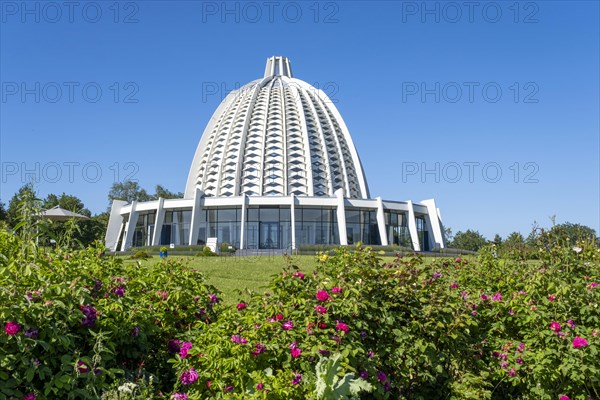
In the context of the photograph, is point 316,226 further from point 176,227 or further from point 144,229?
point 144,229

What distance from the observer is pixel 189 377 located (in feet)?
14.8

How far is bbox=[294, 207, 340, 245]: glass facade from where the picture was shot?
1822 inches

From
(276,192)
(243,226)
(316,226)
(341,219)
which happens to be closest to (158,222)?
(243,226)

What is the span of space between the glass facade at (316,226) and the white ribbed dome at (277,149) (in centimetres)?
1124

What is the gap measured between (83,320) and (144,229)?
47499mm

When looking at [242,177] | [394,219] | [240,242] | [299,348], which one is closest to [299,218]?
[240,242]

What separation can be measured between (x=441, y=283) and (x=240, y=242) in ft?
131

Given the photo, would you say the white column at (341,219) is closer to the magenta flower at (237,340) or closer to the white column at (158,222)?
the white column at (158,222)

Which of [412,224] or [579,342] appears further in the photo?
[412,224]

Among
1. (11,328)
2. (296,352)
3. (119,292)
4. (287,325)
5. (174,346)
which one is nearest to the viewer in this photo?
(11,328)

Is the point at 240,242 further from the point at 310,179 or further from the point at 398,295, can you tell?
the point at 398,295

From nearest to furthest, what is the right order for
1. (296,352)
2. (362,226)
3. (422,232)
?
(296,352), (362,226), (422,232)

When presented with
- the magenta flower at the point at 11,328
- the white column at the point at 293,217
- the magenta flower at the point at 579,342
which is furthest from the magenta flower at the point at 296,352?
the white column at the point at 293,217

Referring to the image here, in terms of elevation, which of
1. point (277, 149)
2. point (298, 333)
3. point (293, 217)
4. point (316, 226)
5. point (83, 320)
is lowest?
point (298, 333)
